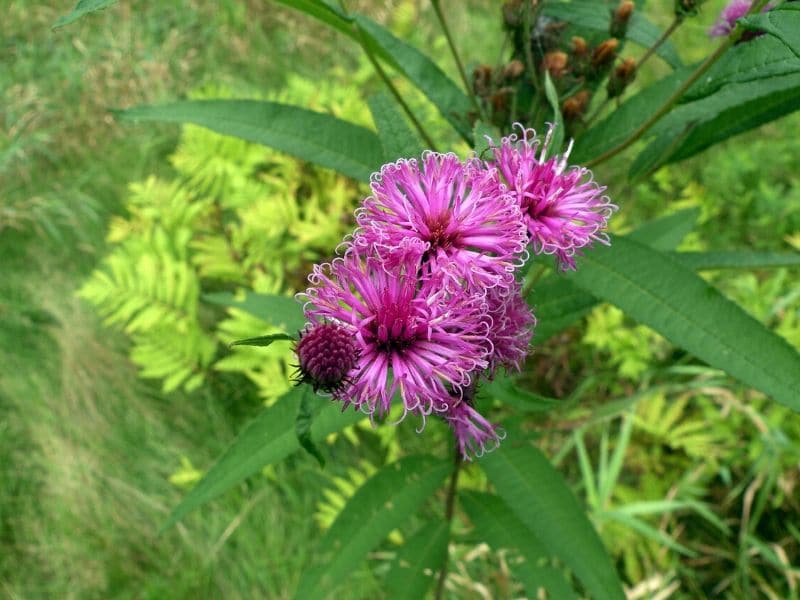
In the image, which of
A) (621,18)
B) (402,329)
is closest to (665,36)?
(621,18)

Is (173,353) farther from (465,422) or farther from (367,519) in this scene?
(465,422)

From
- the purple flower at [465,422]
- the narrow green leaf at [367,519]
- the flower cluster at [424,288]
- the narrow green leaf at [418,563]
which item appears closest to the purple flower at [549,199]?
the flower cluster at [424,288]

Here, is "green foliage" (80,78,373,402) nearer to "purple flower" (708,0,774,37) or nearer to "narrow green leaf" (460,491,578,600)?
"narrow green leaf" (460,491,578,600)

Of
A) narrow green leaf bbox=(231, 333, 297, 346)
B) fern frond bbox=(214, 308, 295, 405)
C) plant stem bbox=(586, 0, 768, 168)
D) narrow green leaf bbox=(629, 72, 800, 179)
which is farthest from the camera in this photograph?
fern frond bbox=(214, 308, 295, 405)

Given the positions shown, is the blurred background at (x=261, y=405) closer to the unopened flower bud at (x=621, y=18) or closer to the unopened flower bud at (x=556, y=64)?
the unopened flower bud at (x=621, y=18)

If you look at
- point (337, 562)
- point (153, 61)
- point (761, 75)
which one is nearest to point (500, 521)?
point (337, 562)

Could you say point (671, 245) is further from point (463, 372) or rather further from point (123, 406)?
point (123, 406)

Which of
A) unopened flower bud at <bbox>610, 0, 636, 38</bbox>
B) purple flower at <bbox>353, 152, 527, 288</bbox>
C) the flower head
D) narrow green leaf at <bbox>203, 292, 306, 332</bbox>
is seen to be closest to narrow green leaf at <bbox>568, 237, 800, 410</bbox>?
purple flower at <bbox>353, 152, 527, 288</bbox>
